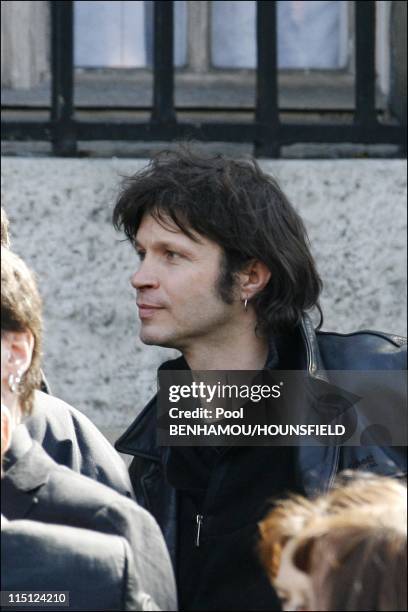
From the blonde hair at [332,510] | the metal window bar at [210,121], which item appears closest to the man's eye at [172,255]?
the blonde hair at [332,510]

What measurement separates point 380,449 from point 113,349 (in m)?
1.74

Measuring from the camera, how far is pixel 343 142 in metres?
4.63

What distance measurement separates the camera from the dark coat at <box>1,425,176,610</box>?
2.01 meters

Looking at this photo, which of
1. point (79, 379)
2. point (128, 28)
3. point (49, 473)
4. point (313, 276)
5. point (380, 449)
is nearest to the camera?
point (49, 473)

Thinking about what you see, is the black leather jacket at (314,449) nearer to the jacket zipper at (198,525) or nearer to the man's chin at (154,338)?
the jacket zipper at (198,525)

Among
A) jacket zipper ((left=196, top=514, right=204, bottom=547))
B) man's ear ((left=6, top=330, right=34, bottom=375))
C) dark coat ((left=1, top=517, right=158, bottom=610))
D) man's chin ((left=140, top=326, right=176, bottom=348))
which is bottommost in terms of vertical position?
jacket zipper ((left=196, top=514, right=204, bottom=547))

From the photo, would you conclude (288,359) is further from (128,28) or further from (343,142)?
(128,28)

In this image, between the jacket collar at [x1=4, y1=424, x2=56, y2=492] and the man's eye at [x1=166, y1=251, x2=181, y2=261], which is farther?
the man's eye at [x1=166, y1=251, x2=181, y2=261]

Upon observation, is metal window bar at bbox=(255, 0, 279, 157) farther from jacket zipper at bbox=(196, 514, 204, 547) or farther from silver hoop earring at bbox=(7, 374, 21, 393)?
silver hoop earring at bbox=(7, 374, 21, 393)

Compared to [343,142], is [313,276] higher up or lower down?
lower down

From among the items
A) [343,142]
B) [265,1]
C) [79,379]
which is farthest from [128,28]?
[79,379]

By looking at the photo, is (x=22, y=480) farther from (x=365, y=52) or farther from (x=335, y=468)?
(x=365, y=52)

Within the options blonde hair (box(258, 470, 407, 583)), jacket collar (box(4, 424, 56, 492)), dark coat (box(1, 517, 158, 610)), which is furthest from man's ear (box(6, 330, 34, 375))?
blonde hair (box(258, 470, 407, 583))

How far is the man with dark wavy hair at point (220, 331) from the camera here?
2857 mm
